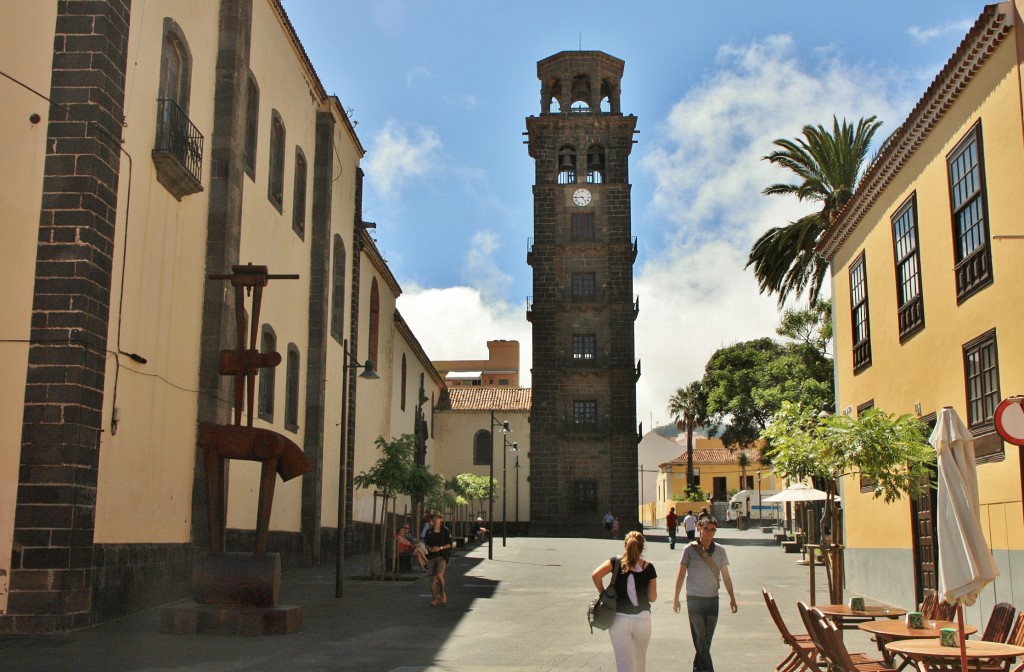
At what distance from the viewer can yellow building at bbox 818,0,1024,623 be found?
12859 mm

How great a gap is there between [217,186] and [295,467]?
22.4 feet

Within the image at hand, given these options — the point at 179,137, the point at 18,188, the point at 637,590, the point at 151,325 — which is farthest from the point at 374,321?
the point at 637,590

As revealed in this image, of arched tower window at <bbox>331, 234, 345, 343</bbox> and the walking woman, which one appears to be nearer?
the walking woman

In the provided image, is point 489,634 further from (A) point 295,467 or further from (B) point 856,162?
(B) point 856,162

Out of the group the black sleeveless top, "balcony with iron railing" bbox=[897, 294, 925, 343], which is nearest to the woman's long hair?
the black sleeveless top

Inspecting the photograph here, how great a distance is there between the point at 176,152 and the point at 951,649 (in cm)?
1359

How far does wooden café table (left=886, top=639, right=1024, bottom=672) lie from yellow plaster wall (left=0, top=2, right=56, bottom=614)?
1052 centimetres

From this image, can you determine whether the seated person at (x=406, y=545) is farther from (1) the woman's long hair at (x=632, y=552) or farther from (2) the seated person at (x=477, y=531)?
(1) the woman's long hair at (x=632, y=552)

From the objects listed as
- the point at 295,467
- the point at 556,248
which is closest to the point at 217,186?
the point at 295,467

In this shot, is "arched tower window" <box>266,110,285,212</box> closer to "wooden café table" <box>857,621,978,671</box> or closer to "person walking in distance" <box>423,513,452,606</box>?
"person walking in distance" <box>423,513,452,606</box>

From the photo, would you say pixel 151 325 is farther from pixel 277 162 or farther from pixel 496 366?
pixel 496 366

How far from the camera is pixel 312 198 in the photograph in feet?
91.9

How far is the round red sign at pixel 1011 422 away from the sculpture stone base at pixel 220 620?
9.28 meters

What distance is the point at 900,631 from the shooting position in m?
9.84
